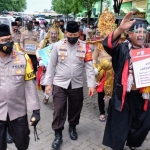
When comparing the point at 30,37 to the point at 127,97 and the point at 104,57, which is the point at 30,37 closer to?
the point at 104,57

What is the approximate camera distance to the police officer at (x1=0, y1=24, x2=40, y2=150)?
2.62m

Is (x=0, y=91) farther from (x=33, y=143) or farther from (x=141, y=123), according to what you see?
(x=141, y=123)

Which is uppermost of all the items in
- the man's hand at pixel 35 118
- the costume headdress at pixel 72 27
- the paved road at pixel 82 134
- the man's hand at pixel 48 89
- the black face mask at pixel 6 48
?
the costume headdress at pixel 72 27

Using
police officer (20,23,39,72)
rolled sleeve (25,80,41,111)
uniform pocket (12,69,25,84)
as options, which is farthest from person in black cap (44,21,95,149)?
police officer (20,23,39,72)

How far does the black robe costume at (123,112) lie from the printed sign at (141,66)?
99 mm

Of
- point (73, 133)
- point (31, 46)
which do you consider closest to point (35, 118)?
point (73, 133)

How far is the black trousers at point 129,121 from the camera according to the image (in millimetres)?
3117

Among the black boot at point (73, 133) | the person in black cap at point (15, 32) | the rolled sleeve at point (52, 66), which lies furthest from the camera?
the person in black cap at point (15, 32)

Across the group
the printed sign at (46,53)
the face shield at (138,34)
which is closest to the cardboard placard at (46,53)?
the printed sign at (46,53)

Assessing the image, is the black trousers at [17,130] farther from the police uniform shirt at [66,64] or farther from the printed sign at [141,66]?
the printed sign at [141,66]

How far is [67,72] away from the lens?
12.0 ft

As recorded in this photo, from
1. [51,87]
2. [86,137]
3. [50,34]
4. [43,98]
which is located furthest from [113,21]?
[43,98]

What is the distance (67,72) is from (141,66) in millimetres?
1178

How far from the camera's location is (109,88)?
459 centimetres
